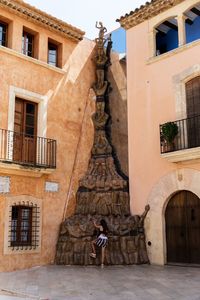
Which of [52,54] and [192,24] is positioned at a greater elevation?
[192,24]

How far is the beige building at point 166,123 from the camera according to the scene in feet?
39.5

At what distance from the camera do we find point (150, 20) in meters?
14.1

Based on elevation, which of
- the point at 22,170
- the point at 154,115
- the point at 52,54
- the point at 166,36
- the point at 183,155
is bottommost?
the point at 22,170

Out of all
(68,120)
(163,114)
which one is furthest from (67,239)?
(163,114)

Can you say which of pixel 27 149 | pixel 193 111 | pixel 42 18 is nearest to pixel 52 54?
pixel 42 18

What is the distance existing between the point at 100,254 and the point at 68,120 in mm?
4818

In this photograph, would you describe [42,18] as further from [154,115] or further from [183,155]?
[183,155]

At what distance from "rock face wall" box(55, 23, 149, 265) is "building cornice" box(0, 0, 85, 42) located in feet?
4.50

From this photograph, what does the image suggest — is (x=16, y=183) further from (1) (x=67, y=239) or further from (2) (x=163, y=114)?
(2) (x=163, y=114)

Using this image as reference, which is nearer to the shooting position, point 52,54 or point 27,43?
point 27,43

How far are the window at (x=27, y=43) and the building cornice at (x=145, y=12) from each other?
3.41m

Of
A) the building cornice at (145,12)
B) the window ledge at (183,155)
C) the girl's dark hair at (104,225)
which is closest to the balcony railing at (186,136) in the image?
the window ledge at (183,155)

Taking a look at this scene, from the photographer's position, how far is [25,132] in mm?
12953

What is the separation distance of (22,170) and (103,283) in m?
4.56
